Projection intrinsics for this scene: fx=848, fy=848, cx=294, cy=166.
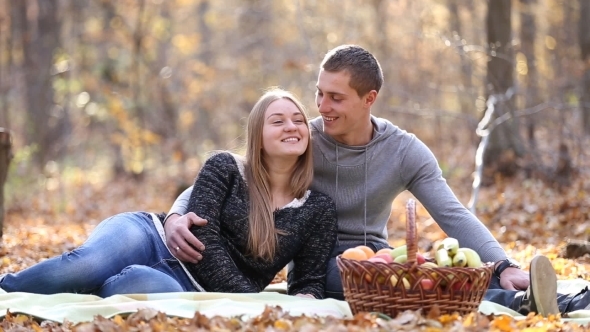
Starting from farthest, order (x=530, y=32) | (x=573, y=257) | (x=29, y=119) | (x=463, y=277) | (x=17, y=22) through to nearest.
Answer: (x=17, y=22), (x=29, y=119), (x=530, y=32), (x=573, y=257), (x=463, y=277)

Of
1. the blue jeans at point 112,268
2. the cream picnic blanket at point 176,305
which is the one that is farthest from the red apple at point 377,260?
the blue jeans at point 112,268

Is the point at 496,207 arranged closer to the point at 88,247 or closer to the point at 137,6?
the point at 88,247

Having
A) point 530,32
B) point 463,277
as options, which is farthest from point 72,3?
point 463,277

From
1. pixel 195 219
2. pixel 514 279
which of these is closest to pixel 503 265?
pixel 514 279

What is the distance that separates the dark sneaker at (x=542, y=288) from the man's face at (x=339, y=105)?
1.44 meters

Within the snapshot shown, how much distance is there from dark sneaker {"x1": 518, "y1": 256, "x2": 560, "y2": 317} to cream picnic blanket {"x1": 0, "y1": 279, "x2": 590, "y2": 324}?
0.10m

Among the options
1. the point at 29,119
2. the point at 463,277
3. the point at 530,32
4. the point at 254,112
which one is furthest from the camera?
the point at 29,119

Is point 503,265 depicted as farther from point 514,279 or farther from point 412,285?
point 412,285

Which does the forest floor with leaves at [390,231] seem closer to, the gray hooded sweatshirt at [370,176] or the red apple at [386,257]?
the red apple at [386,257]

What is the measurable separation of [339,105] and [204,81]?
51.9ft

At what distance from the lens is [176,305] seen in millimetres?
4055

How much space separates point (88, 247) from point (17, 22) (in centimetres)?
1479

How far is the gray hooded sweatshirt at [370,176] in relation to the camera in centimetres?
495

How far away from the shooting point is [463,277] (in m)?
3.54
